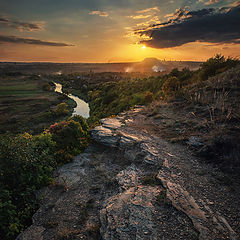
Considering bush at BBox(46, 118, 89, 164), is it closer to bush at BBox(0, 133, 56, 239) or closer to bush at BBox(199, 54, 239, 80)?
bush at BBox(0, 133, 56, 239)

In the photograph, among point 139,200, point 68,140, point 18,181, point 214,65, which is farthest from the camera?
point 214,65

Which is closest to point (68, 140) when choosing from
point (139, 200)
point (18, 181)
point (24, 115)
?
point (18, 181)

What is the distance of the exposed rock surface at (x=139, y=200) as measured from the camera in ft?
13.6

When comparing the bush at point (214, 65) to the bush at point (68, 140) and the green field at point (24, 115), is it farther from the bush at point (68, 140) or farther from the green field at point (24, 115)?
the green field at point (24, 115)

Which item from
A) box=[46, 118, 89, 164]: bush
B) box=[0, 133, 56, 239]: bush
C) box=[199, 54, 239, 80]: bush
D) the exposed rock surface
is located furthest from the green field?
box=[199, 54, 239, 80]: bush

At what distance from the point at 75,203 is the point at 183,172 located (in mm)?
4668

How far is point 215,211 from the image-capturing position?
446 centimetres

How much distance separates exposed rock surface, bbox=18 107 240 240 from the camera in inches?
164

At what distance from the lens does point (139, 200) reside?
5.13 meters

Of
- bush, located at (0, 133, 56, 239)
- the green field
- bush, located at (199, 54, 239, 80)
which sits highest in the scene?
bush, located at (199, 54, 239, 80)

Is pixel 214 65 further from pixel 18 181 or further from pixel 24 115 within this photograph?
pixel 24 115

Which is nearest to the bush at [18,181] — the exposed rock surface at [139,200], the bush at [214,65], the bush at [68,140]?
the exposed rock surface at [139,200]

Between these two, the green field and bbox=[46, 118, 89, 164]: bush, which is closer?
bbox=[46, 118, 89, 164]: bush

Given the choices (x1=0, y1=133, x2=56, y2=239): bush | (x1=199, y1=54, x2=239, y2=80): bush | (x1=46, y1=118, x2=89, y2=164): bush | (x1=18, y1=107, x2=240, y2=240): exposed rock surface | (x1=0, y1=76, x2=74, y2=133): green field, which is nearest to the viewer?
(x1=18, y1=107, x2=240, y2=240): exposed rock surface
